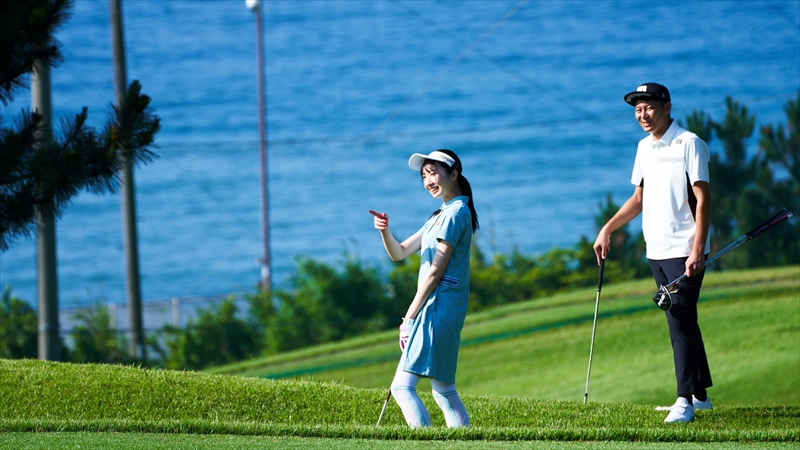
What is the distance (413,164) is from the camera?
5.39m

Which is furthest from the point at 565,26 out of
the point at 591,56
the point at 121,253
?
the point at 121,253

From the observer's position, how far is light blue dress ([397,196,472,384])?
508 cm

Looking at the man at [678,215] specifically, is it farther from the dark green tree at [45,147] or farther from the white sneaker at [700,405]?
the dark green tree at [45,147]

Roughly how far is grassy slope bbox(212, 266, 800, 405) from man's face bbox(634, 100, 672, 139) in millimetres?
4195

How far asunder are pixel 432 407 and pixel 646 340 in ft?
18.0

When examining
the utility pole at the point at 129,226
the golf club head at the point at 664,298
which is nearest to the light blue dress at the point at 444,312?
the golf club head at the point at 664,298

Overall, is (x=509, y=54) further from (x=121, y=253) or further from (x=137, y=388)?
(x=137, y=388)

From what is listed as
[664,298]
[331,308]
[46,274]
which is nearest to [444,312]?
[664,298]

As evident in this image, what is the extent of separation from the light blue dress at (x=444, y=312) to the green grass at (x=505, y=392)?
333 mm

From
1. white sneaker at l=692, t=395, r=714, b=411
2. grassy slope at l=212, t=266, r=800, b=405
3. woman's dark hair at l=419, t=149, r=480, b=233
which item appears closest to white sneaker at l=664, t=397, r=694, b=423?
white sneaker at l=692, t=395, r=714, b=411

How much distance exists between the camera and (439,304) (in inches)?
202

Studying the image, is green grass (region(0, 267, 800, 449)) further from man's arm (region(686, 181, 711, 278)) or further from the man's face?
the man's face

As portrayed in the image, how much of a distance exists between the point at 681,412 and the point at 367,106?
80.3ft

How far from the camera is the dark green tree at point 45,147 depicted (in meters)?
7.26
